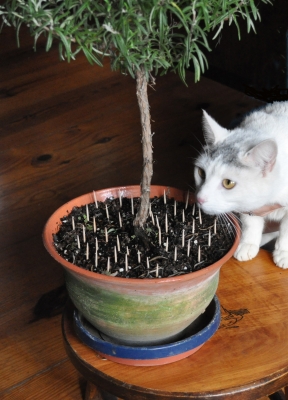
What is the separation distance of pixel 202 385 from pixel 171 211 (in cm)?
32

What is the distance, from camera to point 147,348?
0.89 meters

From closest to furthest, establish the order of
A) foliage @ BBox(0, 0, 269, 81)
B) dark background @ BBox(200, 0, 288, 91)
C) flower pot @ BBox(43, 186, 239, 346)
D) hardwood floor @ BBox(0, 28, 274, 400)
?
1. foliage @ BBox(0, 0, 269, 81)
2. flower pot @ BBox(43, 186, 239, 346)
3. hardwood floor @ BBox(0, 28, 274, 400)
4. dark background @ BBox(200, 0, 288, 91)

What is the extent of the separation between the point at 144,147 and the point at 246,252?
350 millimetres

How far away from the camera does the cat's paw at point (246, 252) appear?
1.15 m

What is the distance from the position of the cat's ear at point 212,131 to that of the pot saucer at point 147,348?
1.28 ft

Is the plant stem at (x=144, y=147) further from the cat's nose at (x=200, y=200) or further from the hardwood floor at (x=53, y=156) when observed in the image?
the hardwood floor at (x=53, y=156)

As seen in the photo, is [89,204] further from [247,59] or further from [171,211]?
[247,59]

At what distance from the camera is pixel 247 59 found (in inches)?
95.6

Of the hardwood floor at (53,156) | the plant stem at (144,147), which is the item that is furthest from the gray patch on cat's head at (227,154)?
the hardwood floor at (53,156)

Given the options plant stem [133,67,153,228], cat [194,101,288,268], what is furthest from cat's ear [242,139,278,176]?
plant stem [133,67,153,228]

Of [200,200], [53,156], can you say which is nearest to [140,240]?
[200,200]

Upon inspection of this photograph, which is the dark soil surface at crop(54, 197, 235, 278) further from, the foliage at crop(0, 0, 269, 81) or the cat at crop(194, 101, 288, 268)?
the foliage at crop(0, 0, 269, 81)

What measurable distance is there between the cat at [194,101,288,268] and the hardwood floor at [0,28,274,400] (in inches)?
23.8

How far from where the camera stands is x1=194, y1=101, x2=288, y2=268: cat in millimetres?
1111
